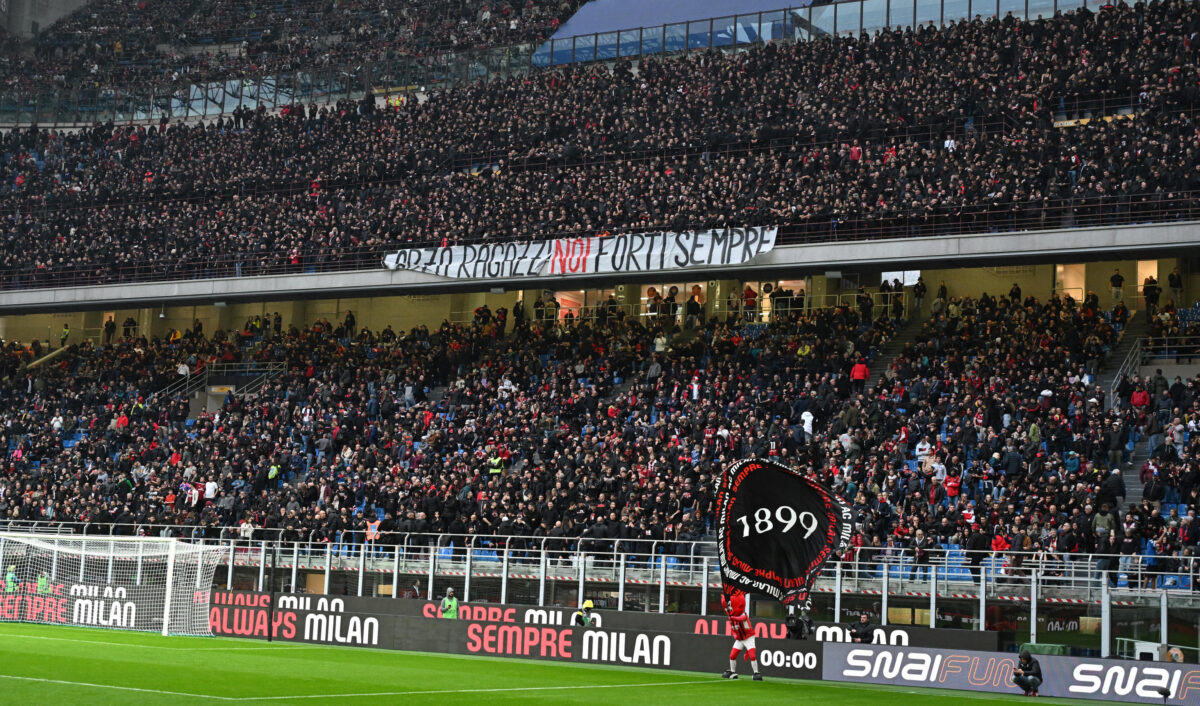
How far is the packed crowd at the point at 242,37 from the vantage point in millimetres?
57531

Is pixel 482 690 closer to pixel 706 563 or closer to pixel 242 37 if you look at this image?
pixel 706 563

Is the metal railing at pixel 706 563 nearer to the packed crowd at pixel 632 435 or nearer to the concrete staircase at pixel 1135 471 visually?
the packed crowd at pixel 632 435

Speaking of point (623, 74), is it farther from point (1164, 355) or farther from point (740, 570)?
point (740, 570)

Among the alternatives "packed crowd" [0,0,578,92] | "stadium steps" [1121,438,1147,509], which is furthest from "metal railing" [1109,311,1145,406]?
"packed crowd" [0,0,578,92]

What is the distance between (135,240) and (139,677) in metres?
36.3

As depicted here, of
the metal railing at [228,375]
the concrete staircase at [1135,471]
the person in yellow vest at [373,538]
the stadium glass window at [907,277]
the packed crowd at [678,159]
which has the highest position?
the packed crowd at [678,159]

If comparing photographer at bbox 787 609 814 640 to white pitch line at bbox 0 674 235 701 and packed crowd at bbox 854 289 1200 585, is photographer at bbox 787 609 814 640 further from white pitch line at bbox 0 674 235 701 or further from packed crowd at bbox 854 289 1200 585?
white pitch line at bbox 0 674 235 701

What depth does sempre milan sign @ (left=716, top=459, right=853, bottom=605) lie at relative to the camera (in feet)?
57.8

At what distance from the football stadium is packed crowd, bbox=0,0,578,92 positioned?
0.41 metres

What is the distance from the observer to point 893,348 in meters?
38.4

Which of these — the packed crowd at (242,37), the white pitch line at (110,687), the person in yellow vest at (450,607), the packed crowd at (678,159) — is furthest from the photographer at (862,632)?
the packed crowd at (242,37)

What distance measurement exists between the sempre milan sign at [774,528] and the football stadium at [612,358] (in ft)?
0.21

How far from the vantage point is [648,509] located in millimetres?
30047

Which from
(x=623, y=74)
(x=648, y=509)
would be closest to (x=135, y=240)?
(x=623, y=74)
